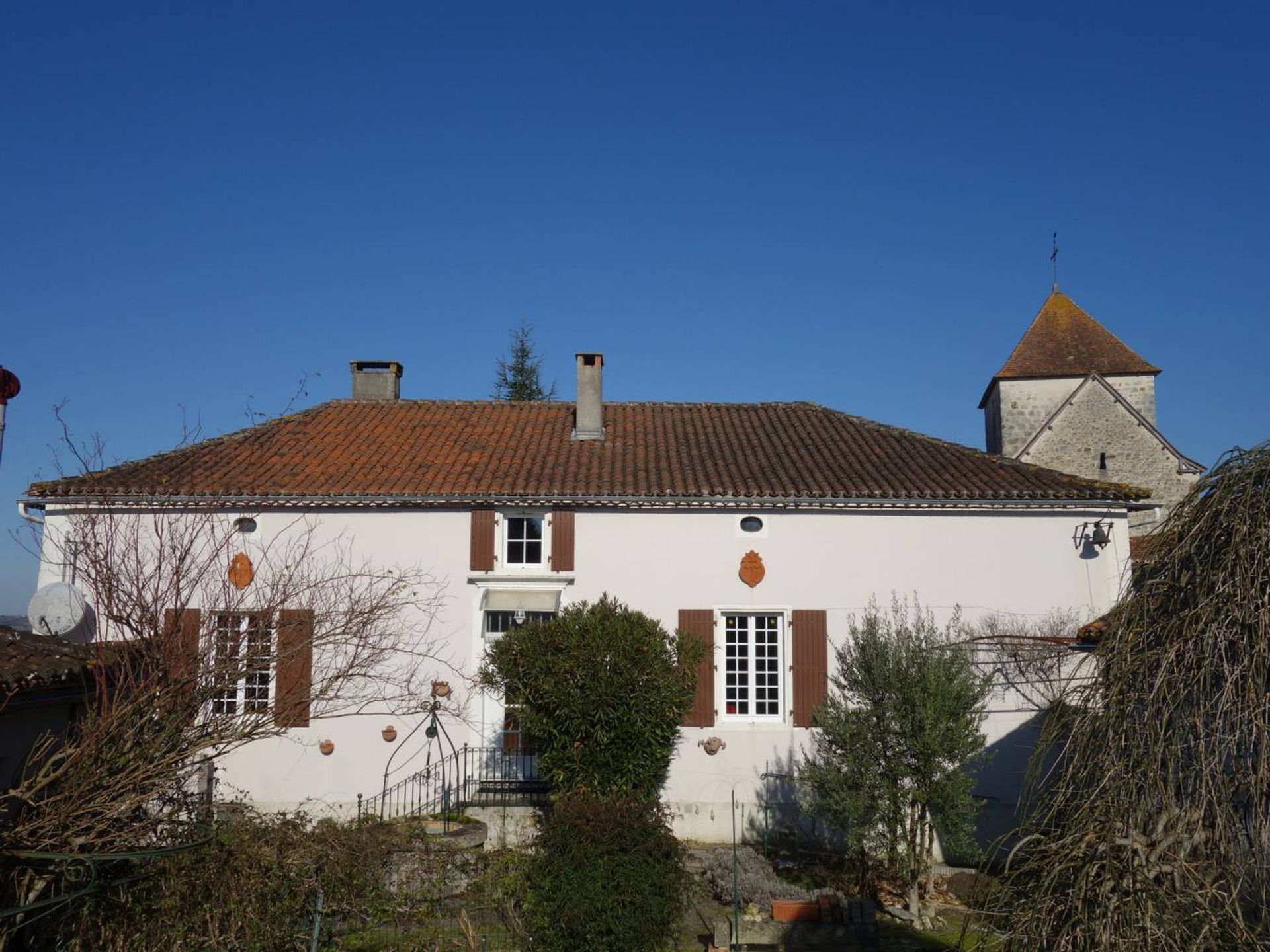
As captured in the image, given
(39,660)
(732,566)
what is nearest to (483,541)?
(732,566)

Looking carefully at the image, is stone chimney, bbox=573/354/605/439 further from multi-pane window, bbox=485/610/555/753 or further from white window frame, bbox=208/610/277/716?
white window frame, bbox=208/610/277/716

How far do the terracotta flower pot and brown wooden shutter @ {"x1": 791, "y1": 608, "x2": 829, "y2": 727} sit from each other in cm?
397

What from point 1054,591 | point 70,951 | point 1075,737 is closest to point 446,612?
point 70,951

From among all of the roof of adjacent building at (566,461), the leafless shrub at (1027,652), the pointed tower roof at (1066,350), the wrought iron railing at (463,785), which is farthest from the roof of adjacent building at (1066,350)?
the wrought iron railing at (463,785)

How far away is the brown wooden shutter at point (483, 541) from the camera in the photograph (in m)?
14.8

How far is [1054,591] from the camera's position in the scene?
14.7 metres

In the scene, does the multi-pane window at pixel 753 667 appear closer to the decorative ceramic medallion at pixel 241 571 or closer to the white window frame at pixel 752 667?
the white window frame at pixel 752 667

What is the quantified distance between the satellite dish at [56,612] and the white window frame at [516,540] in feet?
20.9

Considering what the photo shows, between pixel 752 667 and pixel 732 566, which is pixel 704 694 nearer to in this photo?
pixel 752 667

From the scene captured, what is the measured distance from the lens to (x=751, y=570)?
48.4 feet

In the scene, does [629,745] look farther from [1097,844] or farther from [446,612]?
[1097,844]

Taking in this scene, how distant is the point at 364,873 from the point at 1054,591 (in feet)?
38.3

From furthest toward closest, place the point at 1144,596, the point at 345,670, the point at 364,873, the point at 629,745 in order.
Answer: the point at 345,670 < the point at 629,745 < the point at 364,873 < the point at 1144,596

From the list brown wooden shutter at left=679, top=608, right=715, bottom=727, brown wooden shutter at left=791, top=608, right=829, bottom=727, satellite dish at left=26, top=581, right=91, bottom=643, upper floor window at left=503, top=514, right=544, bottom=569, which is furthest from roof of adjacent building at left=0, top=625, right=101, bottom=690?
brown wooden shutter at left=791, top=608, right=829, bottom=727
